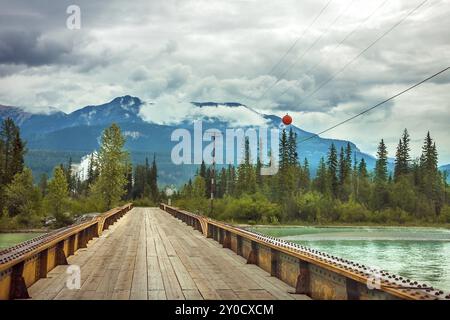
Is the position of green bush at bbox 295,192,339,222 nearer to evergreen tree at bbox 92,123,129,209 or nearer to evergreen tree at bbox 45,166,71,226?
evergreen tree at bbox 45,166,71,226

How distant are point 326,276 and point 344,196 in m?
119

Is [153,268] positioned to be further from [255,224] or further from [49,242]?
[255,224]

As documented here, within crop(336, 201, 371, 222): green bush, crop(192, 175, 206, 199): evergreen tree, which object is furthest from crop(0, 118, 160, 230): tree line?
crop(336, 201, 371, 222): green bush

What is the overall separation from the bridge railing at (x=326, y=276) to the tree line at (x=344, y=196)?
3190 inches

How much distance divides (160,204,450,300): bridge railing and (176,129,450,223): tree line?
8103 centimetres

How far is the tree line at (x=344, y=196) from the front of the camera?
101 m

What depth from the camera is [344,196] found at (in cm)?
12419

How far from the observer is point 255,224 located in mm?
92562

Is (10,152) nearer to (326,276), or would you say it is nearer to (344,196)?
(344,196)

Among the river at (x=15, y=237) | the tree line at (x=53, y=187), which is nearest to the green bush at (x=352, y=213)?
the tree line at (x=53, y=187)

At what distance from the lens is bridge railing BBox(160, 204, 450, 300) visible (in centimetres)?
636

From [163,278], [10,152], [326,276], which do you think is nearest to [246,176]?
[10,152]

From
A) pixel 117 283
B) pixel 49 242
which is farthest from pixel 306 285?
pixel 49 242

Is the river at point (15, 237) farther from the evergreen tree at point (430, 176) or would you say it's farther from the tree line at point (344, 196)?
the evergreen tree at point (430, 176)
